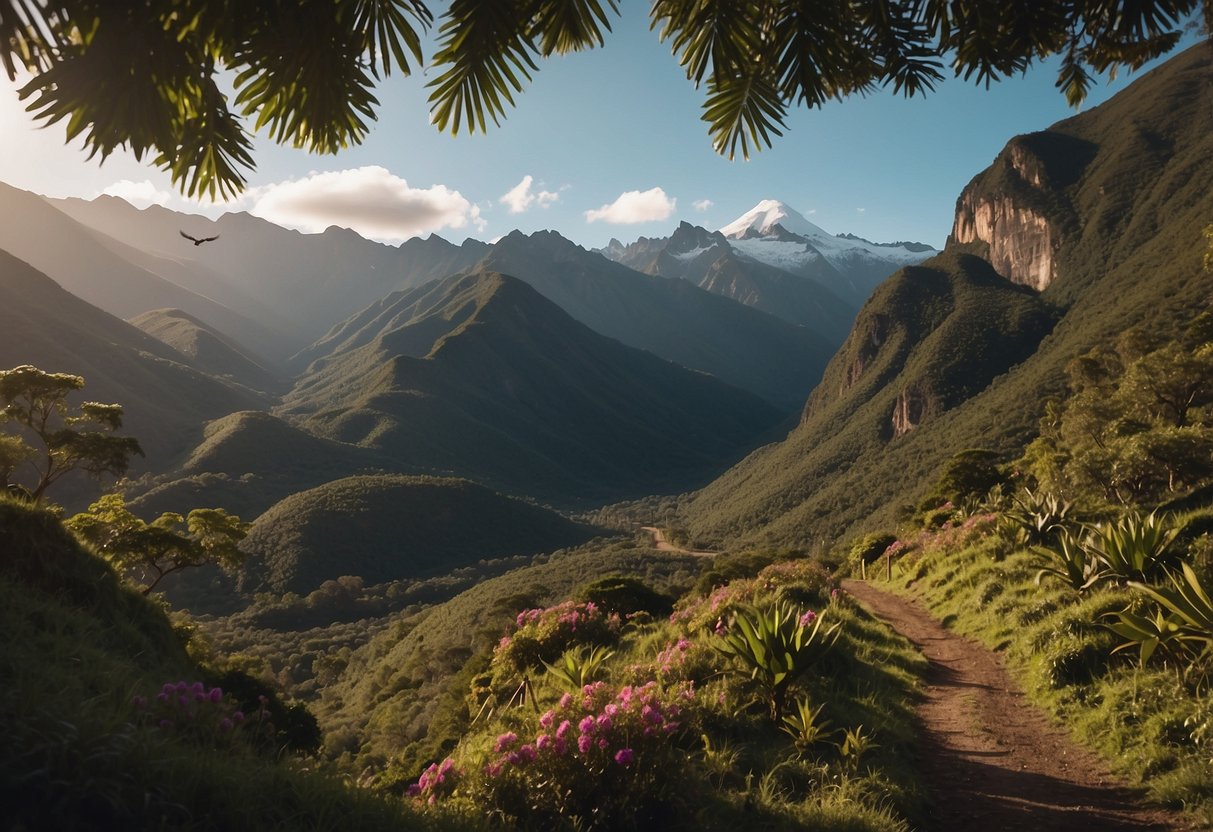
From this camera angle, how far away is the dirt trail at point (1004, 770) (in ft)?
14.5

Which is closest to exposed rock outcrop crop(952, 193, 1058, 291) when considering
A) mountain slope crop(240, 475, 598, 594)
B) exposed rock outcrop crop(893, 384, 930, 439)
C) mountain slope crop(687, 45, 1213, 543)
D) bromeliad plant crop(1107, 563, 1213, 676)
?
mountain slope crop(687, 45, 1213, 543)

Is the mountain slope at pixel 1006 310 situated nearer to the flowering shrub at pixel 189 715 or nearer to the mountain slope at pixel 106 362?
the flowering shrub at pixel 189 715

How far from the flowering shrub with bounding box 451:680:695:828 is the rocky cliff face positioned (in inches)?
6410

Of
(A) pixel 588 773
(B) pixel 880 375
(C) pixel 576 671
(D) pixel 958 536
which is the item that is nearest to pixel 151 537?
(C) pixel 576 671

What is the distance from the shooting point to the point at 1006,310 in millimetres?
123812

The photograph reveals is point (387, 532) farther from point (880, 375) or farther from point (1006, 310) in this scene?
point (1006, 310)

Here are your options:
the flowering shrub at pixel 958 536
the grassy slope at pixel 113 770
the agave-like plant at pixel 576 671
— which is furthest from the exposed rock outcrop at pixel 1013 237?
the grassy slope at pixel 113 770

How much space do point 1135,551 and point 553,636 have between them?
7567 millimetres

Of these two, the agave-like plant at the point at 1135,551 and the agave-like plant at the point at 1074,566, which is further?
the agave-like plant at the point at 1074,566

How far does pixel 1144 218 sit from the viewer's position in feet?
373

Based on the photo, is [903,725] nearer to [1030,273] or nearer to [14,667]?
[14,667]

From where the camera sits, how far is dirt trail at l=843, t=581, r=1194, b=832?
442 cm

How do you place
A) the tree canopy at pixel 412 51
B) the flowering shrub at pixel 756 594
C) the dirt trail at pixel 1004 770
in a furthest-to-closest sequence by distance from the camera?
the flowering shrub at pixel 756 594, the dirt trail at pixel 1004 770, the tree canopy at pixel 412 51

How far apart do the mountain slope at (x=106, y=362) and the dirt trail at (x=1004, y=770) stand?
116815 millimetres
